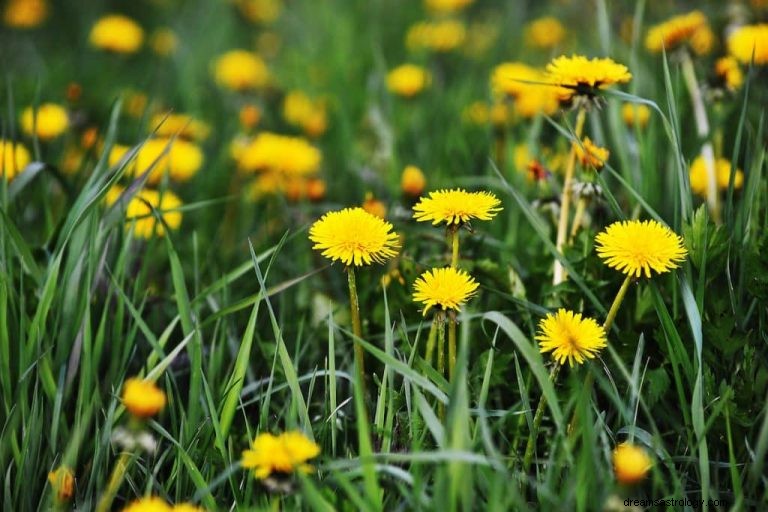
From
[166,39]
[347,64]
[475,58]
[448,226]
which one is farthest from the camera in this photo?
[166,39]

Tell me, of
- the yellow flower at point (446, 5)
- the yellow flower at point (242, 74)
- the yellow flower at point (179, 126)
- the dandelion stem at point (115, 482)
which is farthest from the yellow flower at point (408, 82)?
the dandelion stem at point (115, 482)

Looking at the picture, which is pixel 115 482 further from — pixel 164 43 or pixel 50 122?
pixel 164 43

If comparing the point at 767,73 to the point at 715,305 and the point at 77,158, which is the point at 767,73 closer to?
the point at 715,305

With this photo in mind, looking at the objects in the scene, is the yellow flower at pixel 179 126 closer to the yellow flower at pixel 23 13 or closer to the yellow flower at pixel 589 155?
the yellow flower at pixel 23 13

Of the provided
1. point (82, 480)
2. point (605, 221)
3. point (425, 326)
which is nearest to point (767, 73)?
point (605, 221)

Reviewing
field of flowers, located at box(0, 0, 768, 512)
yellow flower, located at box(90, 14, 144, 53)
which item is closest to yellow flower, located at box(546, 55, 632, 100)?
field of flowers, located at box(0, 0, 768, 512)

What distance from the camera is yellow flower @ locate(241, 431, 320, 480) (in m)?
1.10

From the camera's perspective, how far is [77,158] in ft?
8.84

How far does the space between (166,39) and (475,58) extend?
1.42 meters

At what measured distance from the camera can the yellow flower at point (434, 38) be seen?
3492 millimetres

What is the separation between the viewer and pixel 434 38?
3.51 meters

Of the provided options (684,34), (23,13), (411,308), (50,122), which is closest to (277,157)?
(50,122)

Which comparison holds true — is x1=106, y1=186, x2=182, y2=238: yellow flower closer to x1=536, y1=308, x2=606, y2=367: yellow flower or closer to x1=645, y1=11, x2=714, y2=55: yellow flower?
x1=536, y1=308, x2=606, y2=367: yellow flower

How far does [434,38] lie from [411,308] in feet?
6.81
